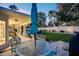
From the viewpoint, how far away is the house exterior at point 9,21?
2400 mm

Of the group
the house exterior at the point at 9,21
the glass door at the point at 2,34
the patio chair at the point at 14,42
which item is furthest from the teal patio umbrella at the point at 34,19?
the glass door at the point at 2,34

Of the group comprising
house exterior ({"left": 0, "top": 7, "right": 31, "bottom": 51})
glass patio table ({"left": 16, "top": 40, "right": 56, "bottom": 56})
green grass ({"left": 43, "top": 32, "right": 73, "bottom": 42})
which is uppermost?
house exterior ({"left": 0, "top": 7, "right": 31, "bottom": 51})

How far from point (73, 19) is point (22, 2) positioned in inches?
24.7

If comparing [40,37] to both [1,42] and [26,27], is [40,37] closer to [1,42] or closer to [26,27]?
[26,27]

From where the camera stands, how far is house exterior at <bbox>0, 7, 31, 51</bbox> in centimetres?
240

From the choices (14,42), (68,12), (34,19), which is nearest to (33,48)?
(14,42)

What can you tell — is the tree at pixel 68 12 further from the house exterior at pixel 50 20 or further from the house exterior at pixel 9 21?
the house exterior at pixel 9 21

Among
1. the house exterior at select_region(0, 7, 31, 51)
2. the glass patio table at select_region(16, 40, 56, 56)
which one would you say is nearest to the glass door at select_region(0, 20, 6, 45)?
the house exterior at select_region(0, 7, 31, 51)

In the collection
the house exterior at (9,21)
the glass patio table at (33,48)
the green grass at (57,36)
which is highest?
the house exterior at (9,21)

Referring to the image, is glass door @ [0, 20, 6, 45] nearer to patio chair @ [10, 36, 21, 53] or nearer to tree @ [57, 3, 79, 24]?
patio chair @ [10, 36, 21, 53]

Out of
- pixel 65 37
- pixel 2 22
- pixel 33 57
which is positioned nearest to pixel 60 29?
pixel 65 37

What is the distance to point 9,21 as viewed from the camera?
2410mm

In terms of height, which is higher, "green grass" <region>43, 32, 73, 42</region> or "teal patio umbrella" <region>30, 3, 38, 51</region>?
"teal patio umbrella" <region>30, 3, 38, 51</region>

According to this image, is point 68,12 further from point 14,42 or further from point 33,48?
point 14,42
